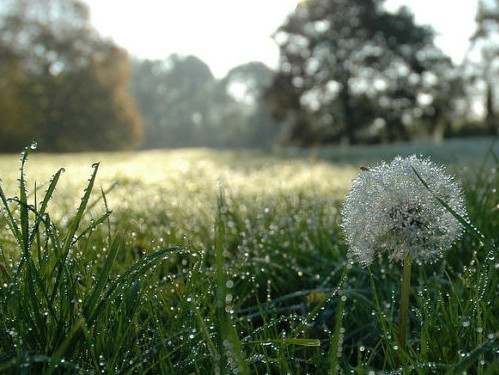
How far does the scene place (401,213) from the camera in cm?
144

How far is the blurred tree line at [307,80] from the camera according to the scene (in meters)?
36.0

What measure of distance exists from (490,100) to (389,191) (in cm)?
4488

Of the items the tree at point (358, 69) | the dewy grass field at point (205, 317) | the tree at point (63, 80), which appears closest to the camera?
the dewy grass field at point (205, 317)

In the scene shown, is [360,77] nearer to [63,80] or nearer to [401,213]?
[63,80]

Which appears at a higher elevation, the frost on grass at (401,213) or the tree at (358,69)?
the tree at (358,69)

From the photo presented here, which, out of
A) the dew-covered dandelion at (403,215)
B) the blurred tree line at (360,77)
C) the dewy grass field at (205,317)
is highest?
the blurred tree line at (360,77)

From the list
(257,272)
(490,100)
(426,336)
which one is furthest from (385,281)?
(490,100)

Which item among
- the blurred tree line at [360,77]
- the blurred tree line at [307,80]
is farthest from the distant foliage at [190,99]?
the blurred tree line at [360,77]

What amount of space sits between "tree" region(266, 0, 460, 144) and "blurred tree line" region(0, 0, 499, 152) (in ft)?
0.22

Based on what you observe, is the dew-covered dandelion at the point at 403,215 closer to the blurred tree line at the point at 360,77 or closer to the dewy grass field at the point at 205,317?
the dewy grass field at the point at 205,317

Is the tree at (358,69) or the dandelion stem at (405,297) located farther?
the tree at (358,69)

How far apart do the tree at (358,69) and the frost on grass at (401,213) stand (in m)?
35.5

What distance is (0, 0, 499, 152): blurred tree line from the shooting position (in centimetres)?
3597

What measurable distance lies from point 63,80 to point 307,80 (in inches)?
758
